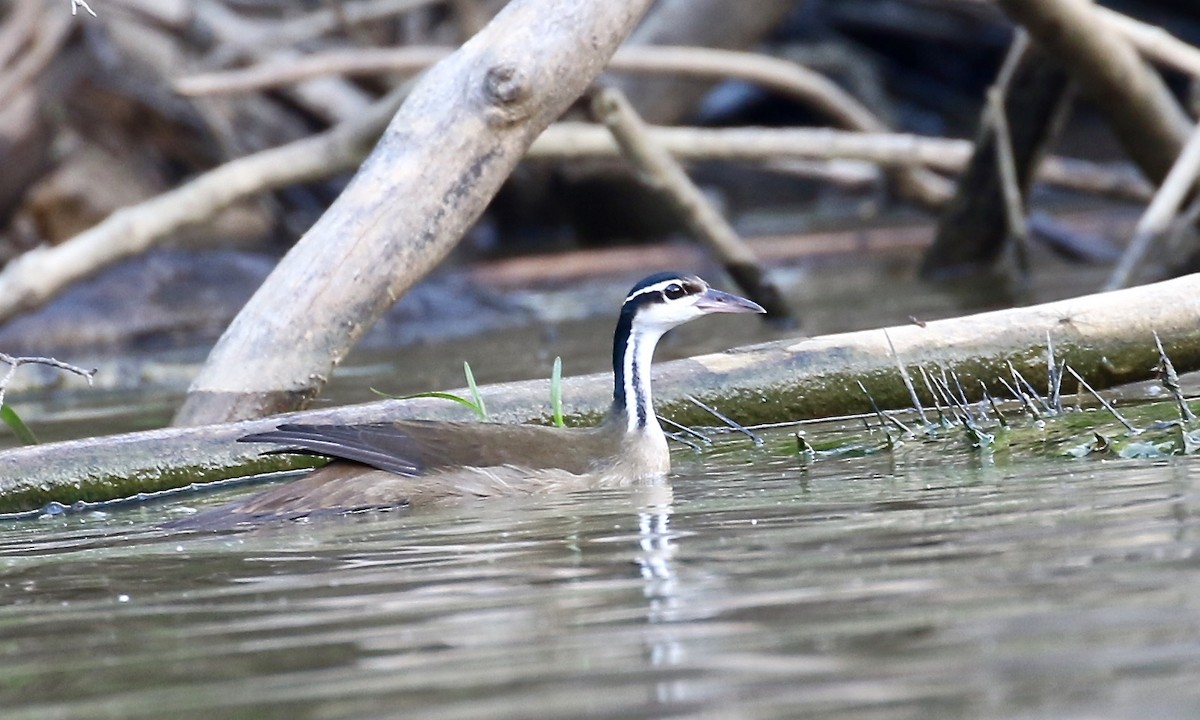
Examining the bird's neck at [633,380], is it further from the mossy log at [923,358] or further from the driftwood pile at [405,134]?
the driftwood pile at [405,134]

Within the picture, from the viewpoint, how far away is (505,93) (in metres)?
7.20

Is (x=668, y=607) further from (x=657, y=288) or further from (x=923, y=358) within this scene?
(x=657, y=288)

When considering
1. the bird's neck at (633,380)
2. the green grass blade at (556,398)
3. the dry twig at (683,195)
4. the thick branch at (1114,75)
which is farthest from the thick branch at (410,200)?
the thick branch at (1114,75)

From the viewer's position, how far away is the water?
2.94 meters

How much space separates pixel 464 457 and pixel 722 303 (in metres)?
1.46

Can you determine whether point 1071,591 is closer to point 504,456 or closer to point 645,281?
point 504,456

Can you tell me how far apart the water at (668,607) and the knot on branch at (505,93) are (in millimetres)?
2136

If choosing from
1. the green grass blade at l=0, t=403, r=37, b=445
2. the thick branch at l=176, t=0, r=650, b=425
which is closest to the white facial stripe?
the thick branch at l=176, t=0, r=650, b=425

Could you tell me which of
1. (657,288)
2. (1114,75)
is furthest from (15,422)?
(1114,75)

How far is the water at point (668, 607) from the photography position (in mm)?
2939

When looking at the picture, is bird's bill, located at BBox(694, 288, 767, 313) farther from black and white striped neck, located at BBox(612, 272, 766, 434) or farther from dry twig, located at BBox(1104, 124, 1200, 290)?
dry twig, located at BBox(1104, 124, 1200, 290)

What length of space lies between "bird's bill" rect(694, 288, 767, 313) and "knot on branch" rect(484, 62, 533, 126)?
40.7 inches

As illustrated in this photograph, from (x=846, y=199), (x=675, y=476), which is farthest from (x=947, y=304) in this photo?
(x=846, y=199)

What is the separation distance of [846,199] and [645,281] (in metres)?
18.9
